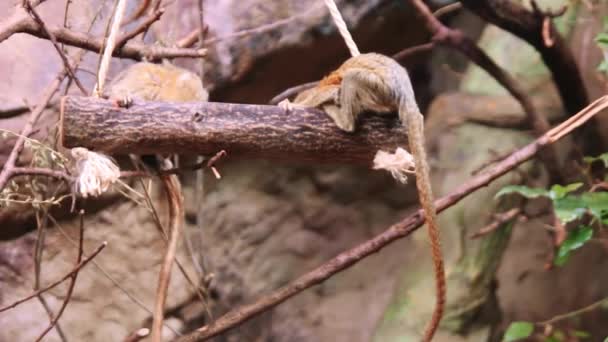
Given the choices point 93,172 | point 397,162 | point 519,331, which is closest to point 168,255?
point 93,172

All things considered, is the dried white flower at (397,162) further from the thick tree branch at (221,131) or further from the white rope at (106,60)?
the white rope at (106,60)

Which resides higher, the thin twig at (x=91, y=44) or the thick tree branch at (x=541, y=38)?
the thin twig at (x=91, y=44)

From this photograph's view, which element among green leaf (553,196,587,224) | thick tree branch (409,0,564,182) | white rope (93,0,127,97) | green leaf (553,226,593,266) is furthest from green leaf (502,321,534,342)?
white rope (93,0,127,97)

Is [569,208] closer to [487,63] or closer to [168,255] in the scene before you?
[487,63]

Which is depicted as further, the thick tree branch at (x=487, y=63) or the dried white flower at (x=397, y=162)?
the thick tree branch at (x=487, y=63)

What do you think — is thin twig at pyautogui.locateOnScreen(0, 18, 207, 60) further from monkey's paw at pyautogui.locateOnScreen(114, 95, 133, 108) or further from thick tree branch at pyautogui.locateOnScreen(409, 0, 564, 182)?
thick tree branch at pyautogui.locateOnScreen(409, 0, 564, 182)

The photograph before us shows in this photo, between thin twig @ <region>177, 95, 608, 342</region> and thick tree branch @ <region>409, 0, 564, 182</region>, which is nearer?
thin twig @ <region>177, 95, 608, 342</region>

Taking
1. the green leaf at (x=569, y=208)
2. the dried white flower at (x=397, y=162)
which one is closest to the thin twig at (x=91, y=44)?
the dried white flower at (x=397, y=162)
